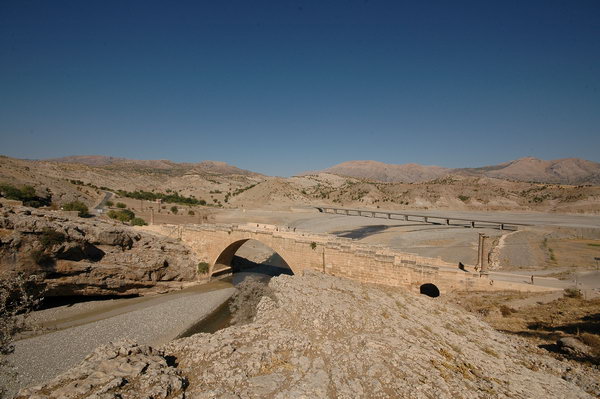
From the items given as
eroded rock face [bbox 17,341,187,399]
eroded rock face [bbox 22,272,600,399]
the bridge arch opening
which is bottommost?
the bridge arch opening

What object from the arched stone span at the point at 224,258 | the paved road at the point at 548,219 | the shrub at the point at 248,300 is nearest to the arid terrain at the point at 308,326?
the shrub at the point at 248,300

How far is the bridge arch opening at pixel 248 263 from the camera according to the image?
25812 millimetres

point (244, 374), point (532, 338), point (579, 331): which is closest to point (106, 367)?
point (244, 374)

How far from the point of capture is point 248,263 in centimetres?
3064

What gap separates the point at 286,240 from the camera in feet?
69.3

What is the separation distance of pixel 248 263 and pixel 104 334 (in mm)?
15786

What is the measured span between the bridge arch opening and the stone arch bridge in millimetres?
151

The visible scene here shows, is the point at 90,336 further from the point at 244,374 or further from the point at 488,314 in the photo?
the point at 488,314

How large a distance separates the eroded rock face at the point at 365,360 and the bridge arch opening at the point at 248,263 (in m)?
11.1

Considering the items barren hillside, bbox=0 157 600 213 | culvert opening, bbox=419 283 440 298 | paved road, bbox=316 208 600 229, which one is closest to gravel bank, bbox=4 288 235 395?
culvert opening, bbox=419 283 440 298

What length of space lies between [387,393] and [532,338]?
725 centimetres

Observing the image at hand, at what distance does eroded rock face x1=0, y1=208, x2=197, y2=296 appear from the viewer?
17.5 metres

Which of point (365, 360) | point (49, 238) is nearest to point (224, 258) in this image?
point (49, 238)

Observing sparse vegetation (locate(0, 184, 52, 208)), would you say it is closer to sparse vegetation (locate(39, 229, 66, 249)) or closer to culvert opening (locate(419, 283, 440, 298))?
sparse vegetation (locate(39, 229, 66, 249))
